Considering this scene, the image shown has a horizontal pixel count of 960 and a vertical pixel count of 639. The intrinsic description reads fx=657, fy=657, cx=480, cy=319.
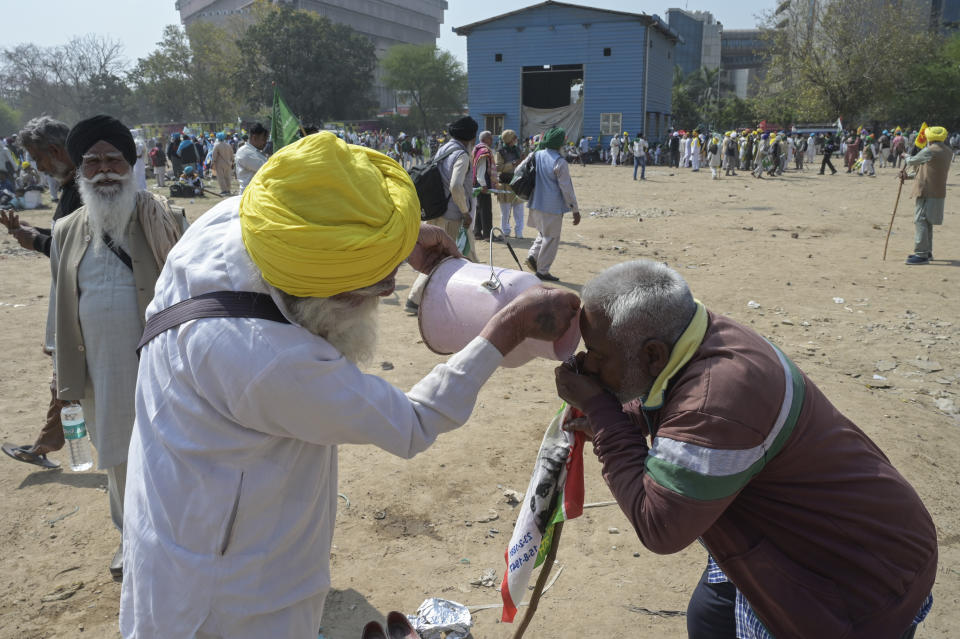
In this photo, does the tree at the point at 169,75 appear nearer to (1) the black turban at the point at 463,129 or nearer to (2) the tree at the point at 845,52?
(2) the tree at the point at 845,52

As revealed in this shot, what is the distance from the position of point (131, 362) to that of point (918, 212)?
10492 mm

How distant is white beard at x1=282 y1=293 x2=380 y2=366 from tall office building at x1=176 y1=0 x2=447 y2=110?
81.8 meters

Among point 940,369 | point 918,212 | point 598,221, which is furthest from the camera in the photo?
point 598,221

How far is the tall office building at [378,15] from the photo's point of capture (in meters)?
81.0

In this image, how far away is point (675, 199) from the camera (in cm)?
1812

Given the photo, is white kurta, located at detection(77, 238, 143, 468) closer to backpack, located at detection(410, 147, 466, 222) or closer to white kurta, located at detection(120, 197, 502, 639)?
white kurta, located at detection(120, 197, 502, 639)

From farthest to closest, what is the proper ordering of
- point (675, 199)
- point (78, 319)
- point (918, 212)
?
point (675, 199)
point (918, 212)
point (78, 319)

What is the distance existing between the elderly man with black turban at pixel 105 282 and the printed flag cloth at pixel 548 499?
1.95 metres

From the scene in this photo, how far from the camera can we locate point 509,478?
3.93m

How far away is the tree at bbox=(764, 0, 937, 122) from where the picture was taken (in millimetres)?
37938

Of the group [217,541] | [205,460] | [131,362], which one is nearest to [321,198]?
[205,460]

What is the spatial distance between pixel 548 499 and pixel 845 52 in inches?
1783

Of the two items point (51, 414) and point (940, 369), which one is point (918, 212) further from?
point (51, 414)

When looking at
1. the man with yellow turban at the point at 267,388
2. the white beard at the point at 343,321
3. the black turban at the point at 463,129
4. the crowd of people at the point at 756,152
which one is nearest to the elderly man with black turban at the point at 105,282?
the man with yellow turban at the point at 267,388
